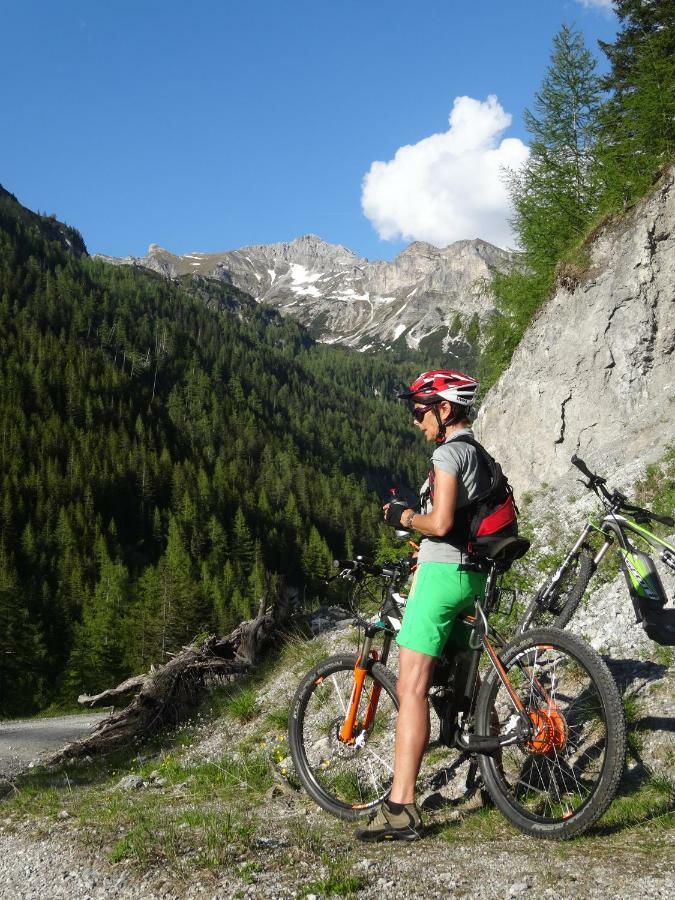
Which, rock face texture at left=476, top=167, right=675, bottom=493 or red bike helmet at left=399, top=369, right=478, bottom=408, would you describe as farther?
rock face texture at left=476, top=167, right=675, bottom=493

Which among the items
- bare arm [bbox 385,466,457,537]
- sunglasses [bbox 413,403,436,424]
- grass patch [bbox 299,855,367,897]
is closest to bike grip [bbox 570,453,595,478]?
bare arm [bbox 385,466,457,537]

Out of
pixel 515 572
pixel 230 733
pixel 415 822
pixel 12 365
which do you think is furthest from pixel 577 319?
pixel 12 365

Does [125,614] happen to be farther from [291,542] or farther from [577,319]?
[577,319]

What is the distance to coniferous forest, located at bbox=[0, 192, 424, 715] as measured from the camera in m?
63.9

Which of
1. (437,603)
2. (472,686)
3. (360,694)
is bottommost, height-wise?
(360,694)

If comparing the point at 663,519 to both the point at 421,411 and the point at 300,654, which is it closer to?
the point at 421,411

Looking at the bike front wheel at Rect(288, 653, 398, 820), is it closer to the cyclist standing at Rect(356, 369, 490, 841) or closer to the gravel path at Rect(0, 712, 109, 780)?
the cyclist standing at Rect(356, 369, 490, 841)

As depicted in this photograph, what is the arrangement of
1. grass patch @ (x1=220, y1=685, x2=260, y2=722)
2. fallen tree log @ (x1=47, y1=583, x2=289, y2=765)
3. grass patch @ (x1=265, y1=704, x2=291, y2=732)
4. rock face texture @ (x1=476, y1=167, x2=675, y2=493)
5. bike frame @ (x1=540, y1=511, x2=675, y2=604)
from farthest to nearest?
rock face texture @ (x1=476, y1=167, x2=675, y2=493) < fallen tree log @ (x1=47, y1=583, x2=289, y2=765) < grass patch @ (x1=220, y1=685, x2=260, y2=722) < grass patch @ (x1=265, y1=704, x2=291, y2=732) < bike frame @ (x1=540, y1=511, x2=675, y2=604)

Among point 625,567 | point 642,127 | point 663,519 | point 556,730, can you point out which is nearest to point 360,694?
point 556,730

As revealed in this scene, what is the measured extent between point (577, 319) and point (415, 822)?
686 inches

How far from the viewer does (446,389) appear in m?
4.83

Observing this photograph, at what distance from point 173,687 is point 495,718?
8.54m

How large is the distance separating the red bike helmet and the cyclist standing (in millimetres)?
314

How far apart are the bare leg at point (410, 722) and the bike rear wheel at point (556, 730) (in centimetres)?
43
